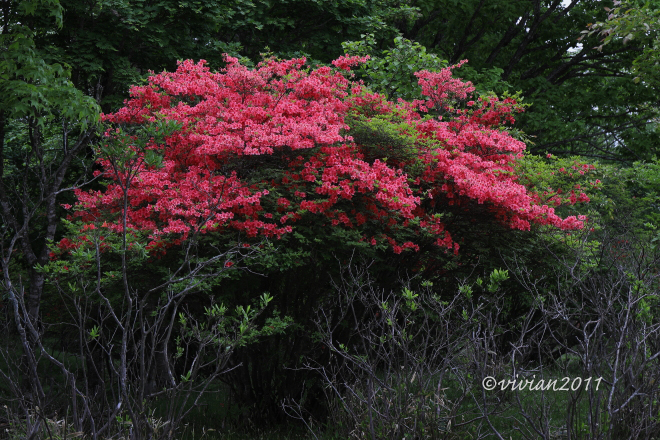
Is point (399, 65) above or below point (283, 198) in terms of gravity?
above

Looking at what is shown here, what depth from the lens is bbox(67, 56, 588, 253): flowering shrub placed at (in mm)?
5910

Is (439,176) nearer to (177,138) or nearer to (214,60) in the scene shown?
(177,138)

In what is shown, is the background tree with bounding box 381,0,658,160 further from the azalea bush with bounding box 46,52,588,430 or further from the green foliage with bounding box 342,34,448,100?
the azalea bush with bounding box 46,52,588,430

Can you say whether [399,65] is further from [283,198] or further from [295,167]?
[283,198]

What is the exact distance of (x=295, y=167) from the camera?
21.5 ft

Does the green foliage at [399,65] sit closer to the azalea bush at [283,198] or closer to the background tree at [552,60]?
the azalea bush at [283,198]

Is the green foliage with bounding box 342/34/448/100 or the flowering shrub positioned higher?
the green foliage with bounding box 342/34/448/100

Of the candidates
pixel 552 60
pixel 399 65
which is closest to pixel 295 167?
pixel 399 65

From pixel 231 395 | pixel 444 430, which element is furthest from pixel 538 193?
pixel 231 395

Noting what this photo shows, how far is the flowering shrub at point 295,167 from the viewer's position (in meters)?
5.91

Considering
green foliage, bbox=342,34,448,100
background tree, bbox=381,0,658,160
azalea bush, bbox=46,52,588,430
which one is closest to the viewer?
azalea bush, bbox=46,52,588,430

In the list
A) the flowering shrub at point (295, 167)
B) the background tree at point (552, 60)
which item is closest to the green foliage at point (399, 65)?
the flowering shrub at point (295, 167)

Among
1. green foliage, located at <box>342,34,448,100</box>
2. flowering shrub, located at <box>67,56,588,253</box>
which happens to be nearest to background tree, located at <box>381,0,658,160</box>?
green foliage, located at <box>342,34,448,100</box>

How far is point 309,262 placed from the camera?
637cm
